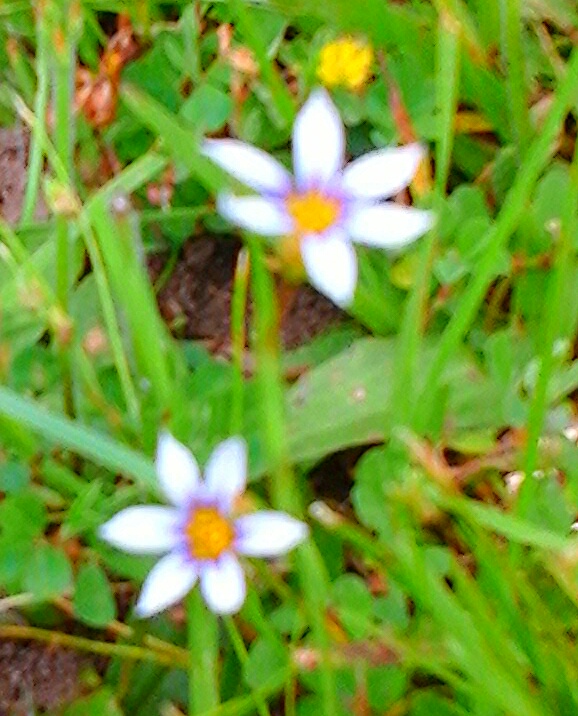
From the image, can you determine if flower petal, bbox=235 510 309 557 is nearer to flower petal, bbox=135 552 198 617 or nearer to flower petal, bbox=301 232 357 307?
flower petal, bbox=135 552 198 617

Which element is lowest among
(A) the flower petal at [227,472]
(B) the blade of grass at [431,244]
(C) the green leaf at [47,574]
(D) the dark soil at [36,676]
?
(D) the dark soil at [36,676]

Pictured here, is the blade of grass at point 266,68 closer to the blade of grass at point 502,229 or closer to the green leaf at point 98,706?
the blade of grass at point 502,229

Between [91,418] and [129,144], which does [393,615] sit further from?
[129,144]

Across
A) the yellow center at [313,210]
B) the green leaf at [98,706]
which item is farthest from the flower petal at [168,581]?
the yellow center at [313,210]

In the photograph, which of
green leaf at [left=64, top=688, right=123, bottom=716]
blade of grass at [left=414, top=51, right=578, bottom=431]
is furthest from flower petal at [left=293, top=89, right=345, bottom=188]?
green leaf at [left=64, top=688, right=123, bottom=716]

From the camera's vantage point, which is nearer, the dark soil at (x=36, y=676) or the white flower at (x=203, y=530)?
the white flower at (x=203, y=530)

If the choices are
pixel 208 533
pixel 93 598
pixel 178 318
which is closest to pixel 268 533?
pixel 208 533

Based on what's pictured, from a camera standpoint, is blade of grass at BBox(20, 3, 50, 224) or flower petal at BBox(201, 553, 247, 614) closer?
flower petal at BBox(201, 553, 247, 614)
